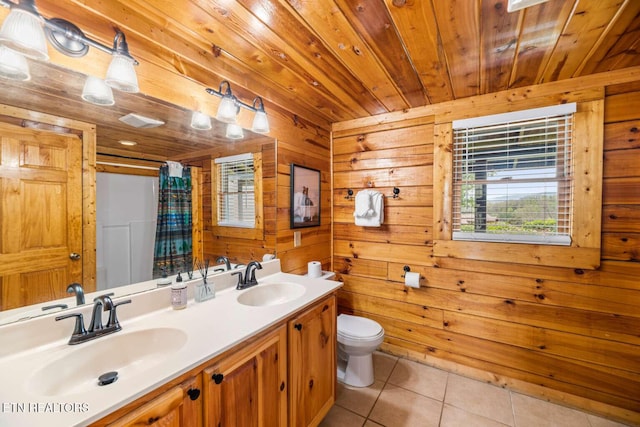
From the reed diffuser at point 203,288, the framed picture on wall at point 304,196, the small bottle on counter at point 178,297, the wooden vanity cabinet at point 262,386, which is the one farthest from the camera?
the framed picture on wall at point 304,196

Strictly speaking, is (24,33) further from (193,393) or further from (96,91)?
(193,393)

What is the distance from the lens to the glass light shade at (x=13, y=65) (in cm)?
91

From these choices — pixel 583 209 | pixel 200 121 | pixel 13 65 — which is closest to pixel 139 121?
pixel 200 121

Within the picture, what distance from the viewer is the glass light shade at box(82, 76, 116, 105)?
1.09 m

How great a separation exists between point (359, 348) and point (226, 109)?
1.86 m

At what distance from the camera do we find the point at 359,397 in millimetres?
1888

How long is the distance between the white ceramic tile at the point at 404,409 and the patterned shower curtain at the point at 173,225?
1584 millimetres

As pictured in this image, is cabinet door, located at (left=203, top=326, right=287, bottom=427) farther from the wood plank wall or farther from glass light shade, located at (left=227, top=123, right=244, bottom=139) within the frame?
the wood plank wall

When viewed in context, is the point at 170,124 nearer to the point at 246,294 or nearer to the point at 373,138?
the point at 246,294

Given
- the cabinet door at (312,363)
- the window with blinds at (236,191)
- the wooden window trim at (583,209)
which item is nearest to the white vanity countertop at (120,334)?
the cabinet door at (312,363)

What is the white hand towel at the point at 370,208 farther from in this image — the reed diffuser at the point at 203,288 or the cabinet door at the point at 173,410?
the cabinet door at the point at 173,410

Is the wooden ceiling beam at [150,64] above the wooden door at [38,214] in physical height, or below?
above

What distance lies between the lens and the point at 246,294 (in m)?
1.59

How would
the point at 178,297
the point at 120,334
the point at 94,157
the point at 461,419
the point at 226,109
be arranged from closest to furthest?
1. the point at 120,334
2. the point at 94,157
3. the point at 178,297
4. the point at 226,109
5. the point at 461,419
